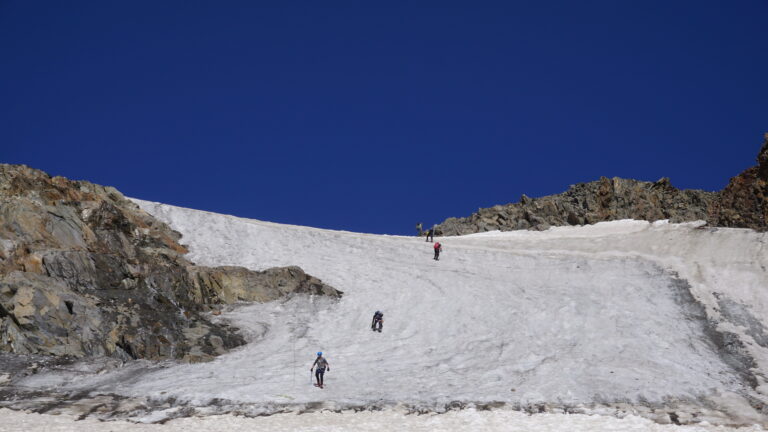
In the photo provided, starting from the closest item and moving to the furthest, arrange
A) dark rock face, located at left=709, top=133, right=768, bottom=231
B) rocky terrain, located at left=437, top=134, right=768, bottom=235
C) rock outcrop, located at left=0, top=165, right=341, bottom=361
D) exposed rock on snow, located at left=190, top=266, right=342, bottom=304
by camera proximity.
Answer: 1. rock outcrop, located at left=0, top=165, right=341, bottom=361
2. exposed rock on snow, located at left=190, top=266, right=342, bottom=304
3. dark rock face, located at left=709, top=133, right=768, bottom=231
4. rocky terrain, located at left=437, top=134, right=768, bottom=235

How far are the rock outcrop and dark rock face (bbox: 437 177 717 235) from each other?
29145mm

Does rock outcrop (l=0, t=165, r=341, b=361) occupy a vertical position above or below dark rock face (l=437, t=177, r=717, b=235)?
below

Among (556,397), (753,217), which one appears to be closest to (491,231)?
(753,217)

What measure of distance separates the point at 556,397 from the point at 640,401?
2976mm

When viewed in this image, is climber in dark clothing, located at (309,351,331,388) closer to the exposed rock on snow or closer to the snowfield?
the snowfield

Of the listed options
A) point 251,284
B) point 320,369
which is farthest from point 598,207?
point 320,369

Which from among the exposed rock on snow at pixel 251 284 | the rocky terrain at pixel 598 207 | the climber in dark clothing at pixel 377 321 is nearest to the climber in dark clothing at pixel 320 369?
the climber in dark clothing at pixel 377 321

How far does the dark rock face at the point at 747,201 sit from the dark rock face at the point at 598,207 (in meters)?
8.48

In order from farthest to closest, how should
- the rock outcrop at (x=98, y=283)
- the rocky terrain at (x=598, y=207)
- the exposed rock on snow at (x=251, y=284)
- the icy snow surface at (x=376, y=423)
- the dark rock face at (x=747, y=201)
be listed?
1. the rocky terrain at (x=598, y=207)
2. the dark rock face at (x=747, y=201)
3. the exposed rock on snow at (x=251, y=284)
4. the rock outcrop at (x=98, y=283)
5. the icy snow surface at (x=376, y=423)

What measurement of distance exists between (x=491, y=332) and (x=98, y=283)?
18.6m

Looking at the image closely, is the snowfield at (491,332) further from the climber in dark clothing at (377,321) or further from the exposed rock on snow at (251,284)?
the exposed rock on snow at (251,284)

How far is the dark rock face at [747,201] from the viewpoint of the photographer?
153ft

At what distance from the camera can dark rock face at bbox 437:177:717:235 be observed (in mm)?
61031

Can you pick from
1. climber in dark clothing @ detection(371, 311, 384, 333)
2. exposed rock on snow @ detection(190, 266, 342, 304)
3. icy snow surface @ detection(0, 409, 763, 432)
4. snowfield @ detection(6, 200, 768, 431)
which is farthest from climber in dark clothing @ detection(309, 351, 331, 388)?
exposed rock on snow @ detection(190, 266, 342, 304)
